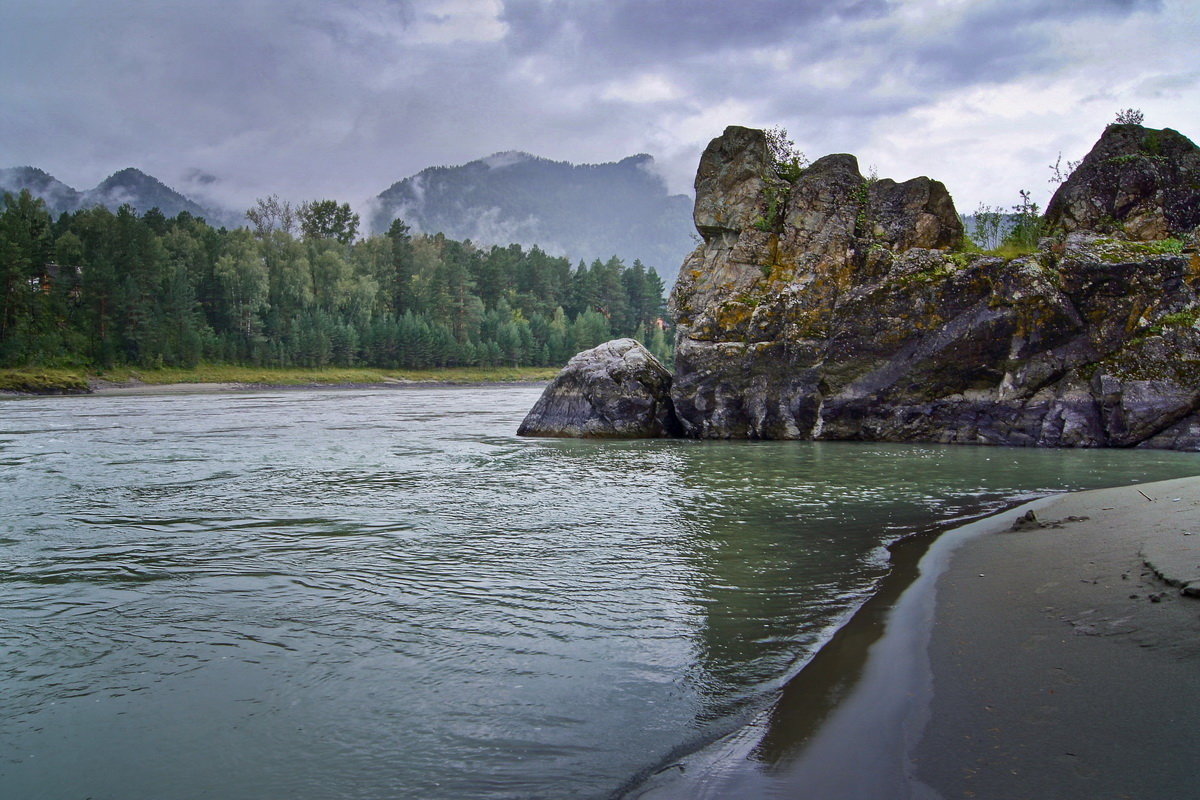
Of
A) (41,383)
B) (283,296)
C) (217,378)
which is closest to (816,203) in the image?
(41,383)

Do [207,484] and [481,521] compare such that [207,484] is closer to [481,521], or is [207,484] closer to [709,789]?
A: [481,521]

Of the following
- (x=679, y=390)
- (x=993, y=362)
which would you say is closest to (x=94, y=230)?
(x=679, y=390)

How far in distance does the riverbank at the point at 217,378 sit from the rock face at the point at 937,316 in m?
57.3

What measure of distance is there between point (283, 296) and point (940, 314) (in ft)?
282

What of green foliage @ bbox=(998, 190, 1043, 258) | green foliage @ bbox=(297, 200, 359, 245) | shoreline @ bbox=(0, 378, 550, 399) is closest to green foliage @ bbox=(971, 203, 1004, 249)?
green foliage @ bbox=(998, 190, 1043, 258)

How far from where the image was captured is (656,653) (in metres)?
5.52

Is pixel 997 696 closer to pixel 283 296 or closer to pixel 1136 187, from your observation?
pixel 1136 187

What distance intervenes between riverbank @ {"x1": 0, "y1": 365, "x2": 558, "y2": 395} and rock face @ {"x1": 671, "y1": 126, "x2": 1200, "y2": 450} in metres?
57.3

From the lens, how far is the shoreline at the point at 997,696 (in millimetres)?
3387

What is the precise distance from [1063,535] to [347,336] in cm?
9246

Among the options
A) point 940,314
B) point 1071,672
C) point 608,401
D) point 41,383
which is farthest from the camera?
point 41,383

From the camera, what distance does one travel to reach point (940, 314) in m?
20.8

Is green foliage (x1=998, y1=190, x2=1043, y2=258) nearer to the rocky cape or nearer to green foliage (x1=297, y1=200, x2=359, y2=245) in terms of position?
the rocky cape

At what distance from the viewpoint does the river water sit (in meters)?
4.13
